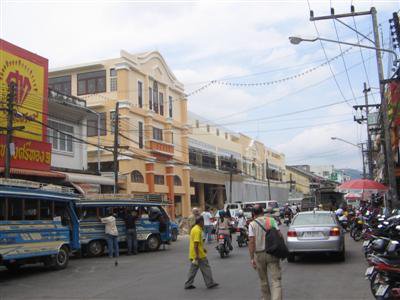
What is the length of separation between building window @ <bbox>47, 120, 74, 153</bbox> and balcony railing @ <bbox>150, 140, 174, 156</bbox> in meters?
12.9

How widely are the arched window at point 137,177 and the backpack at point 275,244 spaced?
33784mm

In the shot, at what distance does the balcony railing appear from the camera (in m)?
44.2

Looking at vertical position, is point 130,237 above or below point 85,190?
below

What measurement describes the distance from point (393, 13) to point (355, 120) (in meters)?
23.1

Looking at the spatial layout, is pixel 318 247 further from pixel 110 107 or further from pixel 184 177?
pixel 184 177

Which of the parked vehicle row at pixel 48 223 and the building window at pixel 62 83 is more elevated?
the building window at pixel 62 83

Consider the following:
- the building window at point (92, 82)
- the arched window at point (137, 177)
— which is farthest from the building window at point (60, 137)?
the building window at point (92, 82)

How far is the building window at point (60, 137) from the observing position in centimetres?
2927

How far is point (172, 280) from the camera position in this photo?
1275 centimetres

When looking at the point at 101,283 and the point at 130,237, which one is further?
the point at 130,237

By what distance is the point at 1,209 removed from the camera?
45.6ft

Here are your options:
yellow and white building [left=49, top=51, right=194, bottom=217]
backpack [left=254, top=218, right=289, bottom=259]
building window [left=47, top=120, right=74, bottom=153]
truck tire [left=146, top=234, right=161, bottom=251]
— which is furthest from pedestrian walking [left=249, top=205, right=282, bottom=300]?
yellow and white building [left=49, top=51, right=194, bottom=217]

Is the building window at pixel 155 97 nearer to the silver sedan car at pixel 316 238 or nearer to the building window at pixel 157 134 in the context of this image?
the building window at pixel 157 134

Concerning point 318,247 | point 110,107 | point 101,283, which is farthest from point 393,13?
point 110,107
